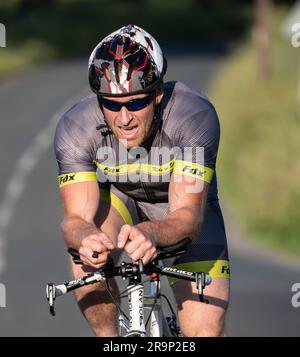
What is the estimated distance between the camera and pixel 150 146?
7.11 m

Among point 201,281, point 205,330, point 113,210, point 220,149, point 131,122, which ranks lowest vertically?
point 205,330

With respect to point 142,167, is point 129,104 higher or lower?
higher

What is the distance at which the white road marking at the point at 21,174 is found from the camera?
1041 inches

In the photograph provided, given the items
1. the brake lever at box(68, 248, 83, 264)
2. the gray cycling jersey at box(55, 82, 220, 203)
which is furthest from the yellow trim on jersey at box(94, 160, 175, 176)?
the brake lever at box(68, 248, 83, 264)

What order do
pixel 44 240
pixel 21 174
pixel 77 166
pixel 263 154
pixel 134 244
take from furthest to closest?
pixel 21 174 → pixel 263 154 → pixel 44 240 → pixel 77 166 → pixel 134 244

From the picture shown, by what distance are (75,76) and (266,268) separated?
87.4 feet

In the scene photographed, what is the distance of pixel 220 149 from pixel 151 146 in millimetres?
24555

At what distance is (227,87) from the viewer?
130 feet

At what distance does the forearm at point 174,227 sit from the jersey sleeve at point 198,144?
0.93ft

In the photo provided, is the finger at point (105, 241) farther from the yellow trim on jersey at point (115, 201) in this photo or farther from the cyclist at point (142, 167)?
the yellow trim on jersey at point (115, 201)

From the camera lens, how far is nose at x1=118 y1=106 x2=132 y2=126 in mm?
6656

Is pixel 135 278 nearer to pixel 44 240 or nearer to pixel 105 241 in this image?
pixel 105 241

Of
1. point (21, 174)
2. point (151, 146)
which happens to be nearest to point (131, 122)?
point (151, 146)
